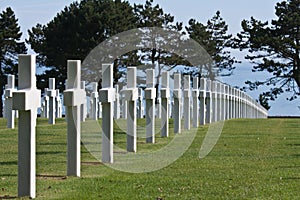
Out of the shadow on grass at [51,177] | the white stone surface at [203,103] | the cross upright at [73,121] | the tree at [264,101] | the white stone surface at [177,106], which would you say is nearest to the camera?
the cross upright at [73,121]

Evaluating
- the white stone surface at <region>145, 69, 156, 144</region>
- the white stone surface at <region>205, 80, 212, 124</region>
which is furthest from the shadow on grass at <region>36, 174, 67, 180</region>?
the white stone surface at <region>205, 80, 212, 124</region>

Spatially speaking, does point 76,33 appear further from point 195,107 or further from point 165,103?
point 165,103

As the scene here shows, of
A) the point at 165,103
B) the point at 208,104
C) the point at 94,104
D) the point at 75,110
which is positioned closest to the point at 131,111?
the point at 75,110

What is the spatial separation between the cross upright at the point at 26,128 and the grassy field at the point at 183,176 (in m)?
0.30

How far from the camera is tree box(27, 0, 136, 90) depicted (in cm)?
5009

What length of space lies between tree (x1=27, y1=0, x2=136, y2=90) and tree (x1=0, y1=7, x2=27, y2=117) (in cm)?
185

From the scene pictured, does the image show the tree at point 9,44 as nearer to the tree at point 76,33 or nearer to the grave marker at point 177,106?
the tree at point 76,33

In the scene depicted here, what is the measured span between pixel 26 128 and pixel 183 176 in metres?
2.91

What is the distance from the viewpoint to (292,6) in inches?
2279

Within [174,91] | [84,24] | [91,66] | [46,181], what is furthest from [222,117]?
[84,24]

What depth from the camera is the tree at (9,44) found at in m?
52.5

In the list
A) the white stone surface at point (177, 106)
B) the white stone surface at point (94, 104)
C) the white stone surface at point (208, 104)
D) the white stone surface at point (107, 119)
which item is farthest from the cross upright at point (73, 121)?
the white stone surface at point (94, 104)

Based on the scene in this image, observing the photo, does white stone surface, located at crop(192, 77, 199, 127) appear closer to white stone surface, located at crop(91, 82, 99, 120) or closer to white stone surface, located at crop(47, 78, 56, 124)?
white stone surface, located at crop(91, 82, 99, 120)

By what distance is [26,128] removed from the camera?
8.09m
